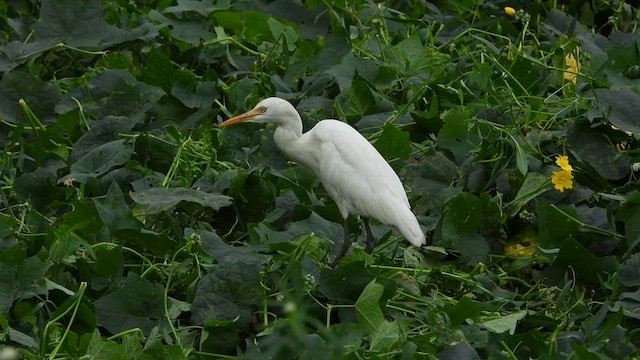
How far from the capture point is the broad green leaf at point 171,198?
4656mm

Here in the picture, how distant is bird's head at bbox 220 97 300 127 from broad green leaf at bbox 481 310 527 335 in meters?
1.26

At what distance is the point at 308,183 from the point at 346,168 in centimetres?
40

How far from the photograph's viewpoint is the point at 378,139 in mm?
5332

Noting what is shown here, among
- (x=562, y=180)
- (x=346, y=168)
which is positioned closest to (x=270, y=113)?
(x=346, y=168)

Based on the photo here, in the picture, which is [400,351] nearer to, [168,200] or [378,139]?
[168,200]

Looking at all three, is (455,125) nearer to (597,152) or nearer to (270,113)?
(597,152)

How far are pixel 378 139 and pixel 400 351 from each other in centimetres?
144

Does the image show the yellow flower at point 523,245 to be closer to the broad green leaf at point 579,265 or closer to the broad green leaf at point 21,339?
the broad green leaf at point 579,265

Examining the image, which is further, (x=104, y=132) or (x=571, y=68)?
(x=571, y=68)

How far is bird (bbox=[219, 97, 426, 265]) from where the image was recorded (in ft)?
15.7

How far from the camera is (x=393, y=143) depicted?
209 inches

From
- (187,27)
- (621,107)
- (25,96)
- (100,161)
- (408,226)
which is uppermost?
(621,107)

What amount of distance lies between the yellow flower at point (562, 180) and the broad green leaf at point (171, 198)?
3.78 ft

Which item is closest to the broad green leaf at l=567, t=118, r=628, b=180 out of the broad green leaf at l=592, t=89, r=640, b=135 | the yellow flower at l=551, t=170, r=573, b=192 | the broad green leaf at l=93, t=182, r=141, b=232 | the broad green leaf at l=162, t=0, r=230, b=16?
the broad green leaf at l=592, t=89, r=640, b=135
